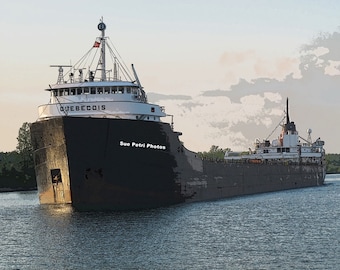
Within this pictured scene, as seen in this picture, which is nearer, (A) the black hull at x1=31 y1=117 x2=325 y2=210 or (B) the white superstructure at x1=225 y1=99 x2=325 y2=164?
(A) the black hull at x1=31 y1=117 x2=325 y2=210

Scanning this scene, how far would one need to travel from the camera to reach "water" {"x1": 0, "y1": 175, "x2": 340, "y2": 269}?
26266mm

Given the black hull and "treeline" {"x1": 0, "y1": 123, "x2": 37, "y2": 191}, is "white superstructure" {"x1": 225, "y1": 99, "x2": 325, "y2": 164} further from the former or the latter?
the black hull

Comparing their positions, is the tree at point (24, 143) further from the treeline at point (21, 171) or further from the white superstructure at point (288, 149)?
the white superstructure at point (288, 149)

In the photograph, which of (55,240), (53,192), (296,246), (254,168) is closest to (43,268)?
(55,240)

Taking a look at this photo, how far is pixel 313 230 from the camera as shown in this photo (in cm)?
3456

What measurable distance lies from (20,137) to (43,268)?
291ft

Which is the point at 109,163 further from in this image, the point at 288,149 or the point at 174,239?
the point at 288,149

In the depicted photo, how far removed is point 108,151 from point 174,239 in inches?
426

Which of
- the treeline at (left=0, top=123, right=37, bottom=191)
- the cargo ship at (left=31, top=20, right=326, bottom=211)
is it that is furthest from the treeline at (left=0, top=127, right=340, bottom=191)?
the cargo ship at (left=31, top=20, right=326, bottom=211)

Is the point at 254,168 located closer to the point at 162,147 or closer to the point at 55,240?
the point at 162,147

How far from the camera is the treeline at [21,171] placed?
334 ft

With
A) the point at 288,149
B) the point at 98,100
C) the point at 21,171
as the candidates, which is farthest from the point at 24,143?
the point at 98,100

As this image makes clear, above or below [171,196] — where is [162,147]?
above

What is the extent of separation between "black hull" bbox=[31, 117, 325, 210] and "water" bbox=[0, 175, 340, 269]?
1354mm
